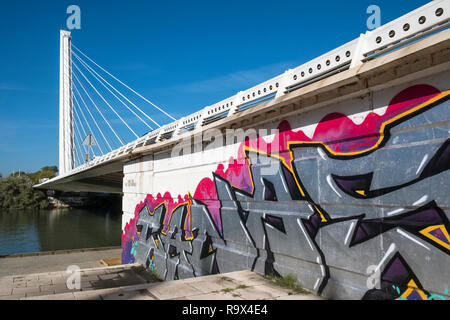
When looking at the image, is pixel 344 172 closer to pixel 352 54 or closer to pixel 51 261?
pixel 352 54

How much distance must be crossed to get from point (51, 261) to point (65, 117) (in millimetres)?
26375

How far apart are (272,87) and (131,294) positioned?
4151 millimetres

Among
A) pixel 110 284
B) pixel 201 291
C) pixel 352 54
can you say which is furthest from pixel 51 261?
pixel 352 54

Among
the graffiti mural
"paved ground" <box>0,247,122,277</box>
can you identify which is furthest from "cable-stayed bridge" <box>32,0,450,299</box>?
"paved ground" <box>0,247,122,277</box>

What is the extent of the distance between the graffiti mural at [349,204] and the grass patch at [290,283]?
12 centimetres

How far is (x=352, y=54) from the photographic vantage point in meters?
4.63

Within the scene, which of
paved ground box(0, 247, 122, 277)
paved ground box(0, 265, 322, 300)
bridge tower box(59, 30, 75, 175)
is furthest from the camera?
bridge tower box(59, 30, 75, 175)

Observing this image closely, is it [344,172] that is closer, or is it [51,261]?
[344,172]

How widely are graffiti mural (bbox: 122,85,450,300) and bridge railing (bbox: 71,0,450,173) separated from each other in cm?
62

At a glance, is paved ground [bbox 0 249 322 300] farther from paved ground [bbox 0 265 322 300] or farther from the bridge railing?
the bridge railing

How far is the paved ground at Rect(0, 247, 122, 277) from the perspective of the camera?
1379 centimetres

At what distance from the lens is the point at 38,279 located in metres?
9.81

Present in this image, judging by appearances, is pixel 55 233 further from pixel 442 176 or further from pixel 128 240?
pixel 442 176
